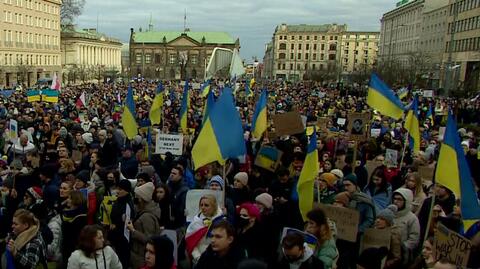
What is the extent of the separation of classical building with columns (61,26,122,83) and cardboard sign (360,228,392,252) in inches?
3199

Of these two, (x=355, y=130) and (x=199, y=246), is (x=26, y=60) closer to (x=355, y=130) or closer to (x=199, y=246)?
(x=355, y=130)

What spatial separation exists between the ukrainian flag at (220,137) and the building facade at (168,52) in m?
123

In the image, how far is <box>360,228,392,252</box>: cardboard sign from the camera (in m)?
5.51

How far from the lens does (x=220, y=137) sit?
263 inches

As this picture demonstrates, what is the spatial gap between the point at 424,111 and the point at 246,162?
714 inches

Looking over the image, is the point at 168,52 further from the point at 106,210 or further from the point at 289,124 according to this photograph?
the point at 106,210

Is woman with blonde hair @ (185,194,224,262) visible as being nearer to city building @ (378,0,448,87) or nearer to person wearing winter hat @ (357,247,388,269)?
person wearing winter hat @ (357,247,388,269)

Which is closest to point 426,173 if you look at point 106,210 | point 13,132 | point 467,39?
point 106,210

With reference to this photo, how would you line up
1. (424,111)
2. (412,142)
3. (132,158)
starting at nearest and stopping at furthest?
(132,158), (412,142), (424,111)

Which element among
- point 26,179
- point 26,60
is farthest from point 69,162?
point 26,60

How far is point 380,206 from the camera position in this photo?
281 inches

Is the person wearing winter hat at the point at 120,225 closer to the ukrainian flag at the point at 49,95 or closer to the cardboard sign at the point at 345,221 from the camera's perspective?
the cardboard sign at the point at 345,221

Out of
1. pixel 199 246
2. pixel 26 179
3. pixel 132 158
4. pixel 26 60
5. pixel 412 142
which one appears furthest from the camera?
pixel 26 60

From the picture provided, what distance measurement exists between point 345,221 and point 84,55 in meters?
104
